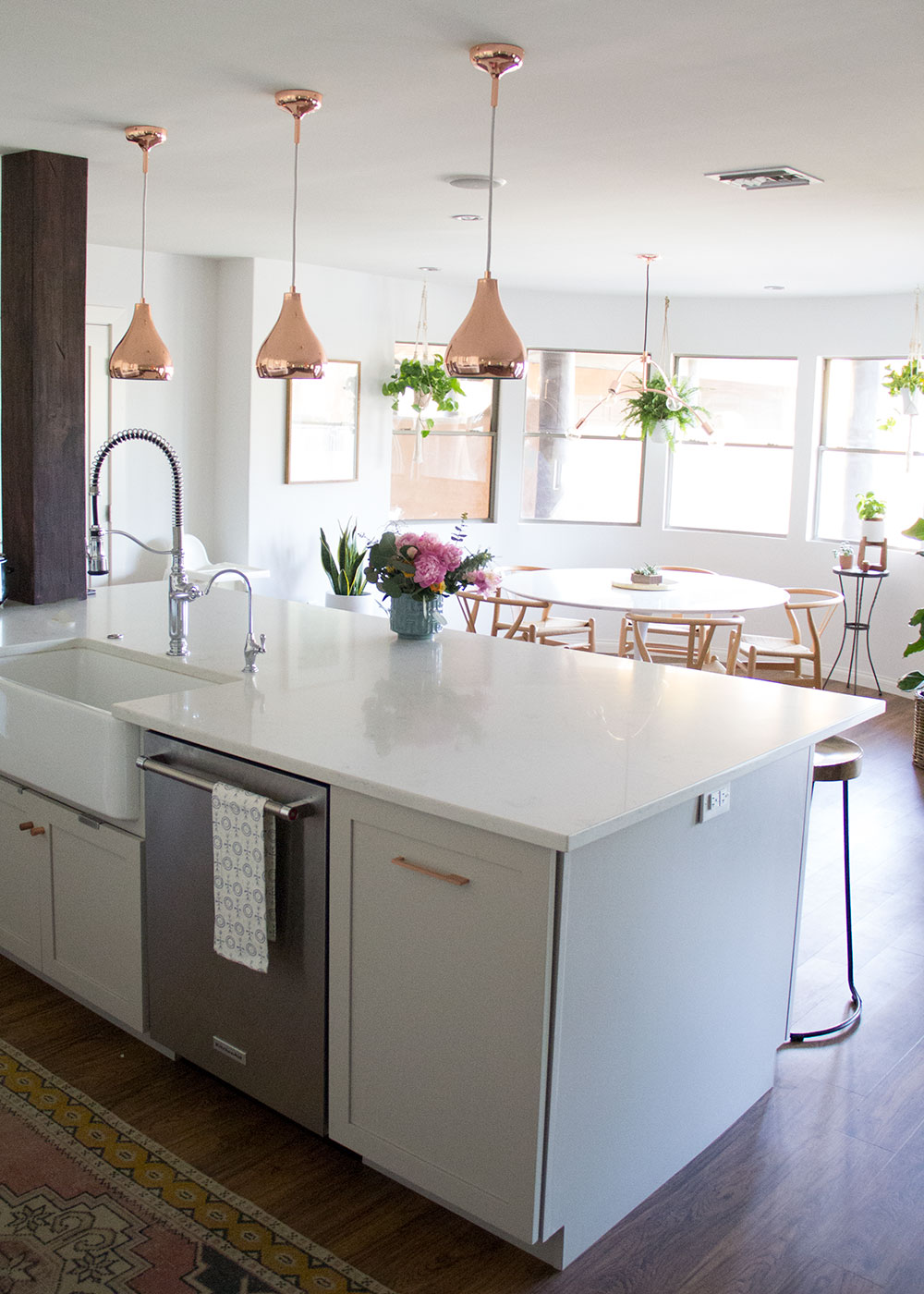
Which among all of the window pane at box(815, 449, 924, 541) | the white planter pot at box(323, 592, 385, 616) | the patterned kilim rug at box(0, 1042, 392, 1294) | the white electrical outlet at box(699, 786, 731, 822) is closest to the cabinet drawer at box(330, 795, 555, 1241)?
the patterned kilim rug at box(0, 1042, 392, 1294)

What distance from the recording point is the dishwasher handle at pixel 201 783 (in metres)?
2.26

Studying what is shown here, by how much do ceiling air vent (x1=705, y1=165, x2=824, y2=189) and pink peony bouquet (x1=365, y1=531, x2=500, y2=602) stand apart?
5.06 ft

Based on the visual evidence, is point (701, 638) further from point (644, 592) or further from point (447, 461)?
point (447, 461)

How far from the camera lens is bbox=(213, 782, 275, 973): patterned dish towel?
91.0 inches

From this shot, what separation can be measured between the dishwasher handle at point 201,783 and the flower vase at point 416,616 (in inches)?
42.6

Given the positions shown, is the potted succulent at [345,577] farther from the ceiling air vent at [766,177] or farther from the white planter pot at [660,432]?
the ceiling air vent at [766,177]

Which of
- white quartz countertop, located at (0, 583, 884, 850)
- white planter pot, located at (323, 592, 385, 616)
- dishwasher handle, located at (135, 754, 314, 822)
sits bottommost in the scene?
white planter pot, located at (323, 592, 385, 616)

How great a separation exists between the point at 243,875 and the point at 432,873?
1.53ft

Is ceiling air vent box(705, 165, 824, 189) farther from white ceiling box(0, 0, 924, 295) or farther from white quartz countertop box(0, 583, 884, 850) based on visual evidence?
white quartz countertop box(0, 583, 884, 850)

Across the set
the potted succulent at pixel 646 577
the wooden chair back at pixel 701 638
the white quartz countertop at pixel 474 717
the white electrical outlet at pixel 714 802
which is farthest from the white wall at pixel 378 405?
the white electrical outlet at pixel 714 802

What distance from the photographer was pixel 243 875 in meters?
2.36

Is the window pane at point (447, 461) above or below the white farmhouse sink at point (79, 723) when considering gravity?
above

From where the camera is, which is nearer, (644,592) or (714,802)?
(714,802)

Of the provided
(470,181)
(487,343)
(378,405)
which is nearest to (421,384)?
(378,405)
